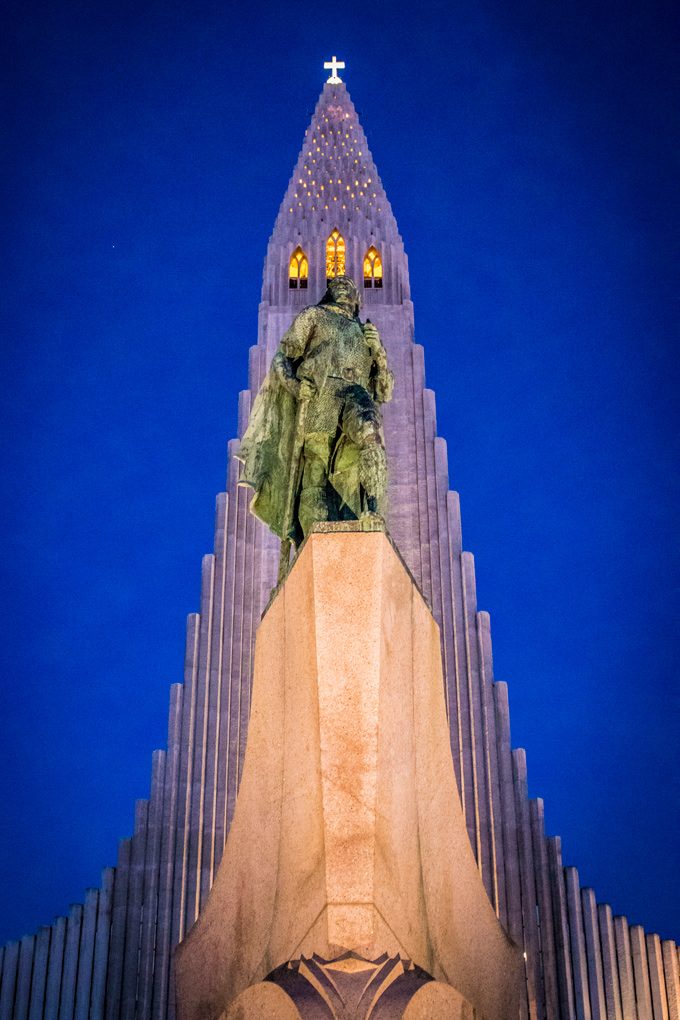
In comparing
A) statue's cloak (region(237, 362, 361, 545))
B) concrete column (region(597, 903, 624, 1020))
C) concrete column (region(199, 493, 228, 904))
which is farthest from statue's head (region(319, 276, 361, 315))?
concrete column (region(597, 903, 624, 1020))

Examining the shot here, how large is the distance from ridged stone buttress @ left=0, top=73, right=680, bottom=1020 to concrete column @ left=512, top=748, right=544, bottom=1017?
21 mm

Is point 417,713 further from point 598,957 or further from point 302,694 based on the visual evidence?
point 598,957

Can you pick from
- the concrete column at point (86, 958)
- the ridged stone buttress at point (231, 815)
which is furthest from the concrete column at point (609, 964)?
the concrete column at point (86, 958)

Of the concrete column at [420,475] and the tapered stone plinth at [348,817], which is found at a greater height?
the concrete column at [420,475]

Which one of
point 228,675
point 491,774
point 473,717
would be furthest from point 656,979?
point 228,675

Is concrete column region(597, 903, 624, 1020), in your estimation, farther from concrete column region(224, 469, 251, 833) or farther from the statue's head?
the statue's head

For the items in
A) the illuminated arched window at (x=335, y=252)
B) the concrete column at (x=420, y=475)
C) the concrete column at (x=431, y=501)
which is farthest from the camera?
the illuminated arched window at (x=335, y=252)

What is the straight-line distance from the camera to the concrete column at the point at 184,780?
612 inches

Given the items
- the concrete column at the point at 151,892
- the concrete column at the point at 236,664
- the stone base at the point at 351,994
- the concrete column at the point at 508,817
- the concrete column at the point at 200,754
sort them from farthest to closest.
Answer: the concrete column at the point at 236,664 → the concrete column at the point at 200,754 → the concrete column at the point at 508,817 → the concrete column at the point at 151,892 → the stone base at the point at 351,994

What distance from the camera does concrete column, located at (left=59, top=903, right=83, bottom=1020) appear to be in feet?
47.6

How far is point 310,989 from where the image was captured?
523 centimetres

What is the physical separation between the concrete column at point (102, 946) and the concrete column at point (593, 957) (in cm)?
672

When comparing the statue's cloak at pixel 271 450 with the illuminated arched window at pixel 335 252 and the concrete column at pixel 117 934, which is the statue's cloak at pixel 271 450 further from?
the illuminated arched window at pixel 335 252

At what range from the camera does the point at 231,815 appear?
16609 mm
